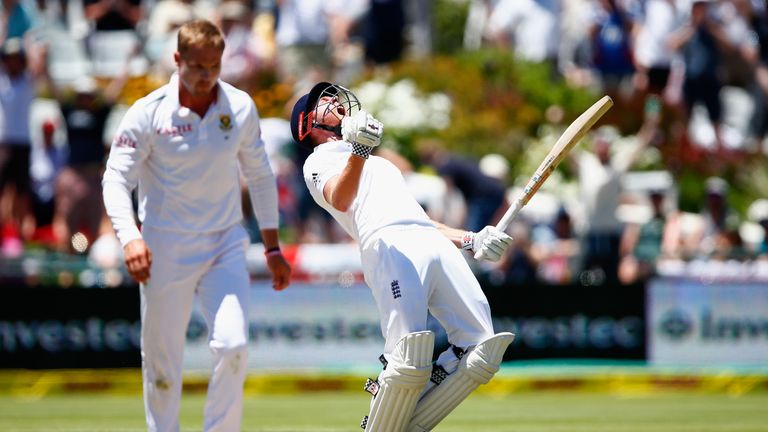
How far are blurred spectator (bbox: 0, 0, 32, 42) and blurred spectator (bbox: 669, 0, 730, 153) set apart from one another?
23.8 feet

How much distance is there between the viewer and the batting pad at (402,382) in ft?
18.3

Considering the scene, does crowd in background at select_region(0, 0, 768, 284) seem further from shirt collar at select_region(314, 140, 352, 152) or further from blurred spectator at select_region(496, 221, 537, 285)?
shirt collar at select_region(314, 140, 352, 152)

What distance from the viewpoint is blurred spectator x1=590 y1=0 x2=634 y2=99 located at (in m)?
15.8

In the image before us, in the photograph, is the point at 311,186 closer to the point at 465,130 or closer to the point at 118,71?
the point at 465,130

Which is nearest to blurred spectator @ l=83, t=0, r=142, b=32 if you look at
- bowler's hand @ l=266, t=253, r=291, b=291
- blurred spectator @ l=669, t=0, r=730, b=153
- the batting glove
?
blurred spectator @ l=669, t=0, r=730, b=153

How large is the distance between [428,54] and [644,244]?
4.28 meters

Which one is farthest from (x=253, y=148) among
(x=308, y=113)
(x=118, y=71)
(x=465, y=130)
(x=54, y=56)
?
(x=54, y=56)

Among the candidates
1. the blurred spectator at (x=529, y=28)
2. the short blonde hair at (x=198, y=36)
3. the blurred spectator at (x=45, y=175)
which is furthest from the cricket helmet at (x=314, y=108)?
the blurred spectator at (x=529, y=28)

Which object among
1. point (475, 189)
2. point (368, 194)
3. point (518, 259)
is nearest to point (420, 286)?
point (368, 194)

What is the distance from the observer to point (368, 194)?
19.6 feet

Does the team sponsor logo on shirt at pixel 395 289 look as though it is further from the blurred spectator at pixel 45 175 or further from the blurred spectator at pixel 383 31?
the blurred spectator at pixel 383 31

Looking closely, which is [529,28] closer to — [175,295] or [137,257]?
[175,295]

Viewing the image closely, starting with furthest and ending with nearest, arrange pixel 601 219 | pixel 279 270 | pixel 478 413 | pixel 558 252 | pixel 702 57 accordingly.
Answer: 1. pixel 702 57
2. pixel 558 252
3. pixel 601 219
4. pixel 478 413
5. pixel 279 270

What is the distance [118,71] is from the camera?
16.1 metres
